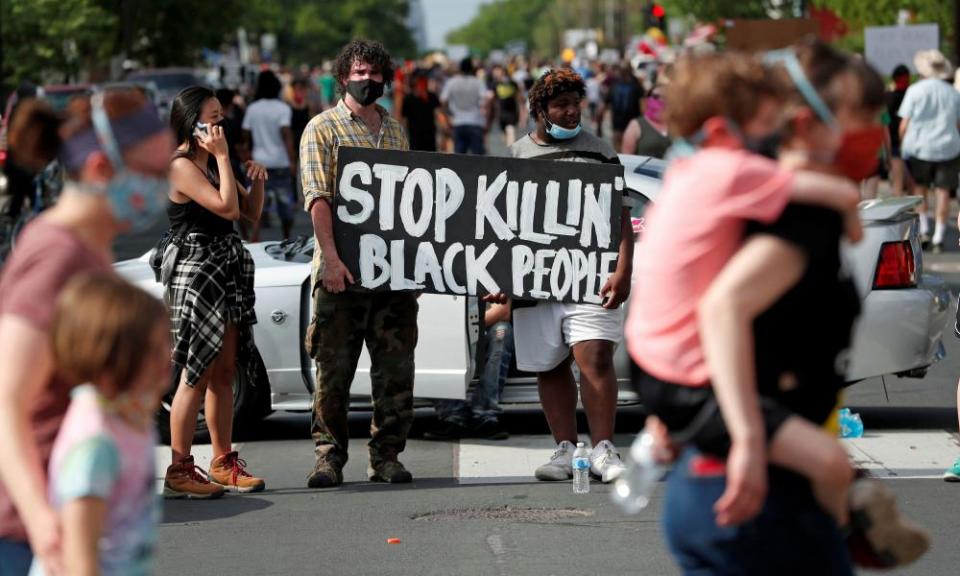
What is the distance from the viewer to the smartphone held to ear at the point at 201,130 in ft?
24.2

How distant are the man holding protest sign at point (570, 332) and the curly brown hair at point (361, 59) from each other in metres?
0.70

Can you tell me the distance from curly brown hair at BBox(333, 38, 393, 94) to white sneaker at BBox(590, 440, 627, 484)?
2000mm

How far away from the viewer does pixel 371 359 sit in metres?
8.00

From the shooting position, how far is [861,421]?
9.33m

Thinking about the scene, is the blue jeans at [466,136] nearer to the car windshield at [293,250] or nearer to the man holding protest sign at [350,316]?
the car windshield at [293,250]

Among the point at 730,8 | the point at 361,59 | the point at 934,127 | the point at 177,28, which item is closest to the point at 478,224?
the point at 361,59

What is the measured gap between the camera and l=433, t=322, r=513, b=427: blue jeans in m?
8.85

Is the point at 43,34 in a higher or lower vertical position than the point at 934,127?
higher

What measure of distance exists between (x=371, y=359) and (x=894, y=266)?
113 inches

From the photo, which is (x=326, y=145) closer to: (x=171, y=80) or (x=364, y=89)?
(x=364, y=89)

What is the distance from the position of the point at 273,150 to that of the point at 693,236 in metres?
15.4

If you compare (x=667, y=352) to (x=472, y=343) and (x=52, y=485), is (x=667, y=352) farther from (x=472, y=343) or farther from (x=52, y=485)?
(x=472, y=343)

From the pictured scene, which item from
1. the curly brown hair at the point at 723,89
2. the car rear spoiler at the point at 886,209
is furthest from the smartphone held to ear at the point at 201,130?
the curly brown hair at the point at 723,89

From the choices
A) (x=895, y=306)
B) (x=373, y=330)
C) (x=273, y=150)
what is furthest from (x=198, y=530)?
(x=273, y=150)
